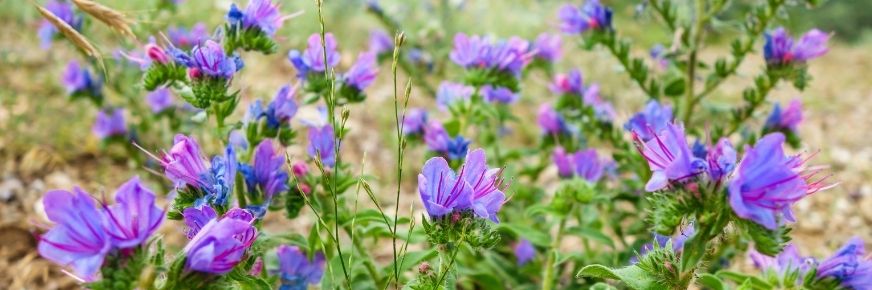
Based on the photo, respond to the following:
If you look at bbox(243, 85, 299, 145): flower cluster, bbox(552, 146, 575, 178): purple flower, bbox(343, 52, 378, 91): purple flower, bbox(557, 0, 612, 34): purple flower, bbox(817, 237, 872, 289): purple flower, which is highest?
bbox(557, 0, 612, 34): purple flower

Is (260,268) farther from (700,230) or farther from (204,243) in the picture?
(700,230)

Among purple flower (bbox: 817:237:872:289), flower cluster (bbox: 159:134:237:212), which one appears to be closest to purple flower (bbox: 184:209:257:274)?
flower cluster (bbox: 159:134:237:212)

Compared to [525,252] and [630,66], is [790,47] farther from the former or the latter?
[525,252]

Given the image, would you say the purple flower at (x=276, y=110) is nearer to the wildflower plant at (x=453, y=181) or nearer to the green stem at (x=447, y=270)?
the wildflower plant at (x=453, y=181)

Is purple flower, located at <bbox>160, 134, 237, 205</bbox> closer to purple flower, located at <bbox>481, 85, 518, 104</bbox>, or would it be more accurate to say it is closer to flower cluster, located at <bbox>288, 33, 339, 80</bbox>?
flower cluster, located at <bbox>288, 33, 339, 80</bbox>

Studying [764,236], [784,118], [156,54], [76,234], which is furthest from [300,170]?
[784,118]
